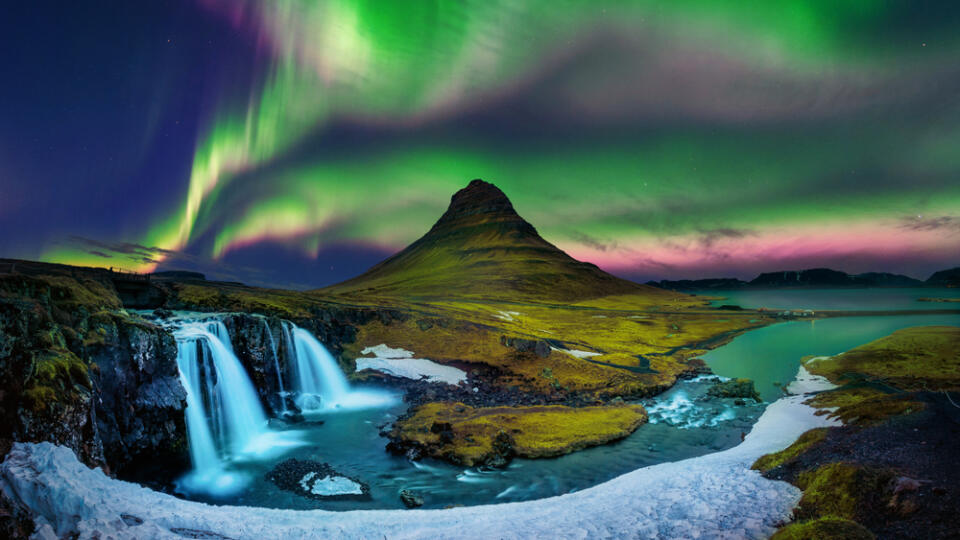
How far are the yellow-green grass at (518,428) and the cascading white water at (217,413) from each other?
11493mm

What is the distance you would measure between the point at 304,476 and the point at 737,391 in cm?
4512

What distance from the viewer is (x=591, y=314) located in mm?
144125

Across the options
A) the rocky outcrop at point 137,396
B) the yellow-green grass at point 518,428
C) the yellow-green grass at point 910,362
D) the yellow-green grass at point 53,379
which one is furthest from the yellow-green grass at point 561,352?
the yellow-green grass at point 53,379

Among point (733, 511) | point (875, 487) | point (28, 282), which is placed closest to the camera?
point (875, 487)

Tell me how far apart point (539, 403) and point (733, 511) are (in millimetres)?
28780

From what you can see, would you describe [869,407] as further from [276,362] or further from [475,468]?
[276,362]

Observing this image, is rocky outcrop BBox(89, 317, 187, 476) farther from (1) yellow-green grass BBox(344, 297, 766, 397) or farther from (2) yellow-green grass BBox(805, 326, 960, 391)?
(2) yellow-green grass BBox(805, 326, 960, 391)

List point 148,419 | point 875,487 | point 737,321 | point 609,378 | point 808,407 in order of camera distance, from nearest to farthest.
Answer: point 875,487 → point 148,419 → point 808,407 → point 609,378 → point 737,321

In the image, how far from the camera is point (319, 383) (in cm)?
4788

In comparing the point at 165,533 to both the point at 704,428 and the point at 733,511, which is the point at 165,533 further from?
the point at 704,428

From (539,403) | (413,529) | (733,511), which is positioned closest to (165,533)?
(413,529)

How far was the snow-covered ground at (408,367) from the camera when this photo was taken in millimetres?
51594

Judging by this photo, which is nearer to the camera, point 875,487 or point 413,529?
point 875,487

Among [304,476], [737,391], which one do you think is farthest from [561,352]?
[304,476]
